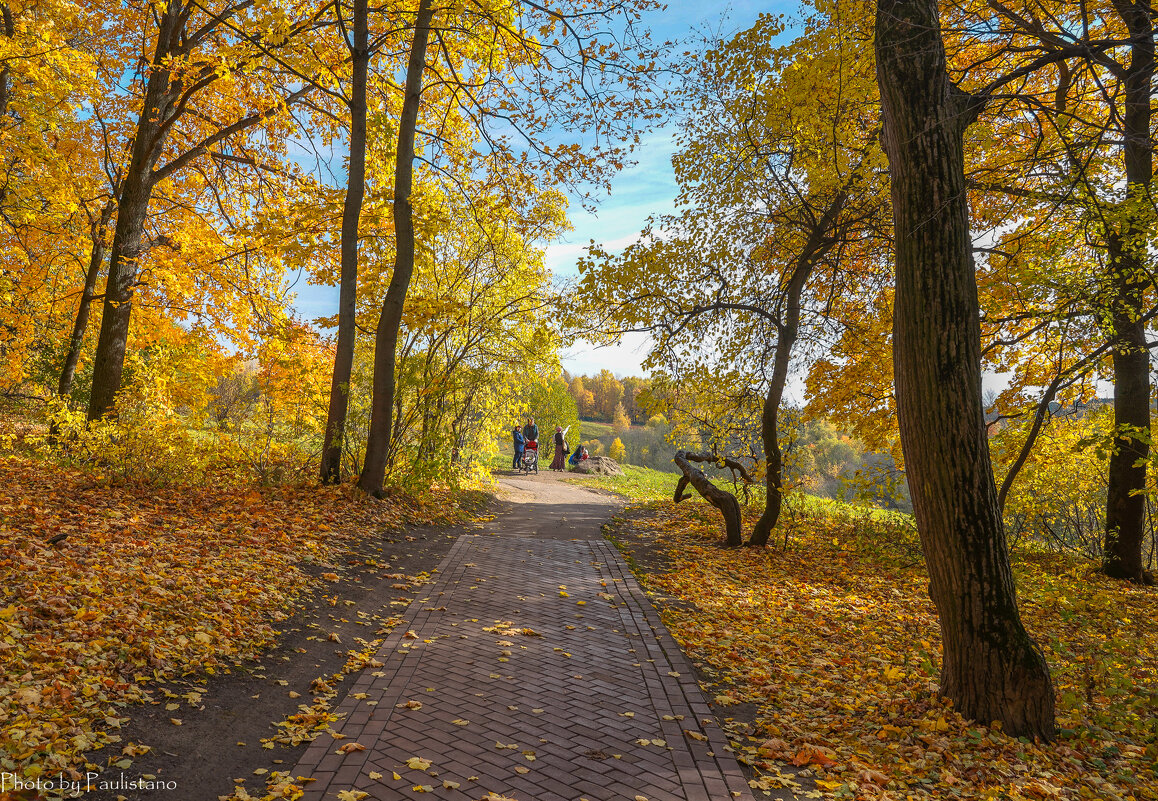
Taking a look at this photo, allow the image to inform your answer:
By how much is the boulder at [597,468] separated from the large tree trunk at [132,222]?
62.8 feet

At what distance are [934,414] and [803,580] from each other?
18.0 feet

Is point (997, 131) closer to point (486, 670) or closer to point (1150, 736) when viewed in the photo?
point (1150, 736)

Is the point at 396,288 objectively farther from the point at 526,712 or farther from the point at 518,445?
the point at 518,445

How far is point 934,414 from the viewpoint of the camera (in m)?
4.72

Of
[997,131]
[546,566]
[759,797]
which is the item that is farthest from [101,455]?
[997,131]

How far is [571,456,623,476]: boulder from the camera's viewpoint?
28984mm

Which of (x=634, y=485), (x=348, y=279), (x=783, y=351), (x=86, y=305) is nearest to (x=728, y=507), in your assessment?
(x=783, y=351)

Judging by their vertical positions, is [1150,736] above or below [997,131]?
below

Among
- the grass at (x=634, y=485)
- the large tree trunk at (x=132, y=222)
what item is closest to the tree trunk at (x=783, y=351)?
the grass at (x=634, y=485)

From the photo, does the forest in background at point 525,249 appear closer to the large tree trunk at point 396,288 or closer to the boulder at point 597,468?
the large tree trunk at point 396,288

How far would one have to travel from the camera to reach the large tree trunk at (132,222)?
39.2 feet

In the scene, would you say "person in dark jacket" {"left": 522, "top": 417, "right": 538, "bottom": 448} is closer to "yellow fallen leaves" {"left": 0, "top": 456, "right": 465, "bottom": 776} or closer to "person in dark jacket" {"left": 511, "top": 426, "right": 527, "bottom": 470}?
"person in dark jacket" {"left": 511, "top": 426, "right": 527, "bottom": 470}

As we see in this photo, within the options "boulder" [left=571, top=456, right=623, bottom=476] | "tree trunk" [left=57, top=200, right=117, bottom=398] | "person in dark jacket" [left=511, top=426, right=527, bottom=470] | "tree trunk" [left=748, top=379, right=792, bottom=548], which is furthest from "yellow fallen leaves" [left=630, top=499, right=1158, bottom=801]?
"boulder" [left=571, top=456, right=623, bottom=476]

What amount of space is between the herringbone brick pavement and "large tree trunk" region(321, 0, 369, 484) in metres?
4.89
